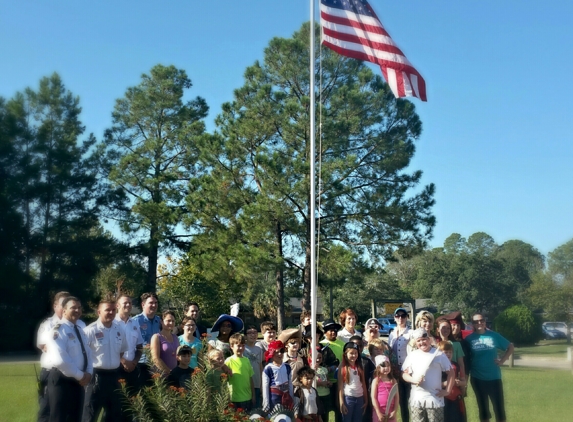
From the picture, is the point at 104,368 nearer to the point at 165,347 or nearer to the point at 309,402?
the point at 165,347

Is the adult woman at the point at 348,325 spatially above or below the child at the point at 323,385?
above

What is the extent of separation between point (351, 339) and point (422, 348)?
1.11 meters

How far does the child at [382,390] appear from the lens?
22.1 feet

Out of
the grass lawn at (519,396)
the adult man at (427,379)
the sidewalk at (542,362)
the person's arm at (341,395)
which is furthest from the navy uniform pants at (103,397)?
the sidewalk at (542,362)

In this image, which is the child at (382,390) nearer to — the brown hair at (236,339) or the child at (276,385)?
the child at (276,385)

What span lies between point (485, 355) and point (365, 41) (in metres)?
4.08

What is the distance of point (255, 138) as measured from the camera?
25641mm

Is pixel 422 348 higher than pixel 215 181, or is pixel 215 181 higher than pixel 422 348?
pixel 215 181

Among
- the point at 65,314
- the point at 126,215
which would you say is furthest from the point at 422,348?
the point at 126,215

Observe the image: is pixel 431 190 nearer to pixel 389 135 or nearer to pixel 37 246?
pixel 389 135

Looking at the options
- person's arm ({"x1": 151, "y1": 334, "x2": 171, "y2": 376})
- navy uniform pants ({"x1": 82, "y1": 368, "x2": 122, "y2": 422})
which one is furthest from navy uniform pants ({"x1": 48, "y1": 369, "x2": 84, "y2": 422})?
person's arm ({"x1": 151, "y1": 334, "x2": 171, "y2": 376})

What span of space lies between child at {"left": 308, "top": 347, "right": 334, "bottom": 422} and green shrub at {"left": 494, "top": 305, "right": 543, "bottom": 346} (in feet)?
65.4

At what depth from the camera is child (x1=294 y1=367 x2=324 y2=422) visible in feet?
21.6

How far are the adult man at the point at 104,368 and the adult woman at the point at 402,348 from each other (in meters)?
3.24
